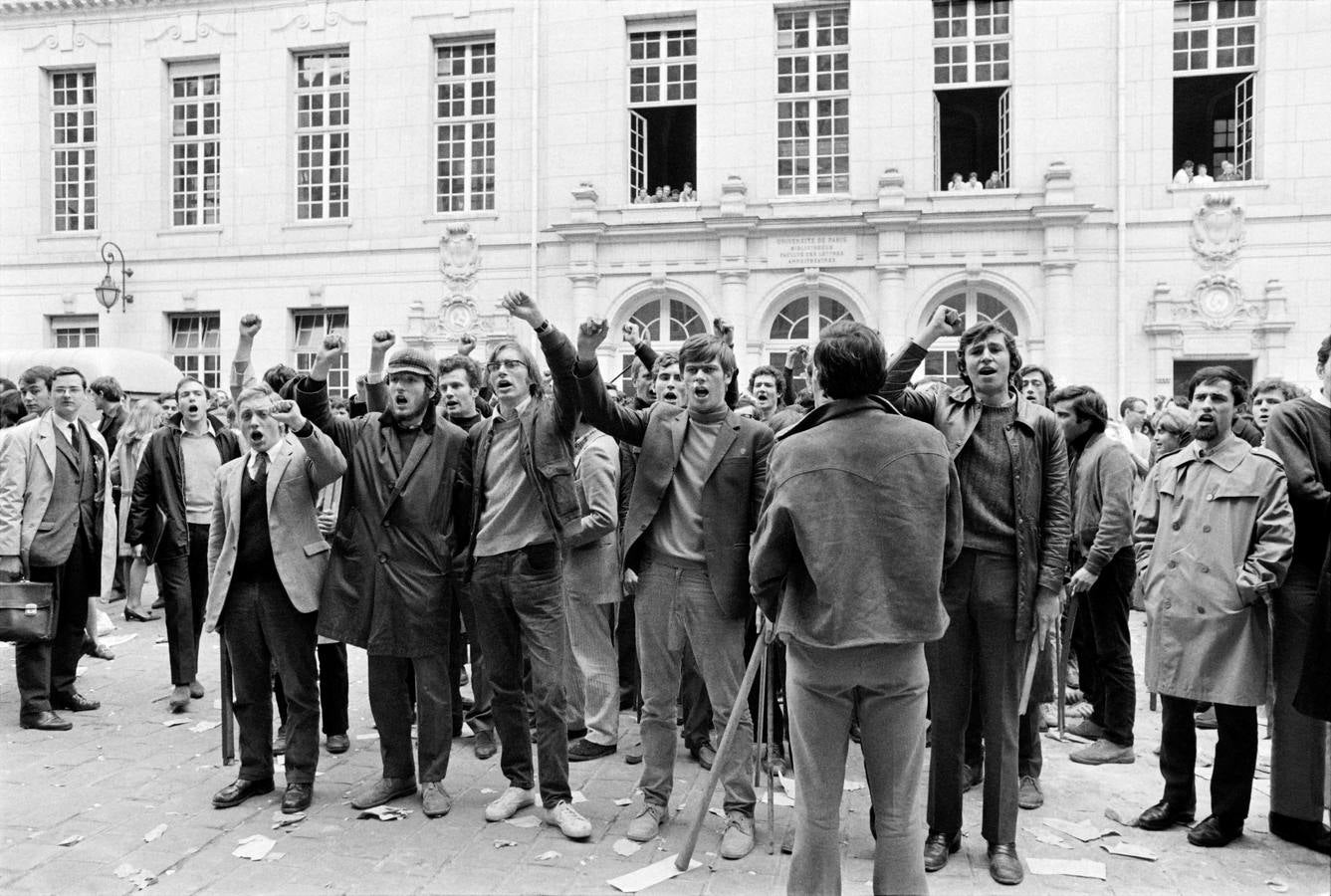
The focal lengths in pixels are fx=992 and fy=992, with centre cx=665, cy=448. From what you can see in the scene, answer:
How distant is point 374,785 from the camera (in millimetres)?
5133

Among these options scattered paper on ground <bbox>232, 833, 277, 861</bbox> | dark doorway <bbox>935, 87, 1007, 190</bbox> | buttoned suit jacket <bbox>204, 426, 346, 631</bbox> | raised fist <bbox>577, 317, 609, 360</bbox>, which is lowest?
scattered paper on ground <bbox>232, 833, 277, 861</bbox>

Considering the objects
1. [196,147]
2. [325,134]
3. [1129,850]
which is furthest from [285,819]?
[196,147]

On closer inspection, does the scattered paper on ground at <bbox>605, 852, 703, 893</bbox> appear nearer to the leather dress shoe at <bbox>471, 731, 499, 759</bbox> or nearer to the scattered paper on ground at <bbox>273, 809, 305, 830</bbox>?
the scattered paper on ground at <bbox>273, 809, 305, 830</bbox>

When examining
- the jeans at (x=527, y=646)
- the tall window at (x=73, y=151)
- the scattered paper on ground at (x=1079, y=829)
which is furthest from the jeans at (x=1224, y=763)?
the tall window at (x=73, y=151)

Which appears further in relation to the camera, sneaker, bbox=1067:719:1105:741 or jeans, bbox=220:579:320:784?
sneaker, bbox=1067:719:1105:741

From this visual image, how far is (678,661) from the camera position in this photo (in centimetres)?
484

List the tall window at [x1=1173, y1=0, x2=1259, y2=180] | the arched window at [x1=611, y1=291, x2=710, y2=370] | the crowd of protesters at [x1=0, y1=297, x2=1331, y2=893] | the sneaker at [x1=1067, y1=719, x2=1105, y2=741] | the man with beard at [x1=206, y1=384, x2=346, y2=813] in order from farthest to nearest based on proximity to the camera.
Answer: the arched window at [x1=611, y1=291, x2=710, y2=370] < the tall window at [x1=1173, y1=0, x2=1259, y2=180] < the sneaker at [x1=1067, y1=719, x2=1105, y2=741] < the man with beard at [x1=206, y1=384, x2=346, y2=813] < the crowd of protesters at [x1=0, y1=297, x2=1331, y2=893]

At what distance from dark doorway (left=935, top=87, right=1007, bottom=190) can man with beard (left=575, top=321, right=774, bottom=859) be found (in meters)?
15.3

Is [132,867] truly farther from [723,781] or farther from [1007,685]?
[1007,685]

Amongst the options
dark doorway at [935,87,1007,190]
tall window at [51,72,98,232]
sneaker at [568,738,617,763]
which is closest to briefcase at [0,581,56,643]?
sneaker at [568,738,617,763]

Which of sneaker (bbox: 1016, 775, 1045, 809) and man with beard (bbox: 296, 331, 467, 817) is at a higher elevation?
man with beard (bbox: 296, 331, 467, 817)

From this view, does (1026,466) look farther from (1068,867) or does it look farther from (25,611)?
(25,611)

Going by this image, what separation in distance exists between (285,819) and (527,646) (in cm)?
144

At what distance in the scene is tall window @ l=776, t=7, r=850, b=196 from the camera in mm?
18641
